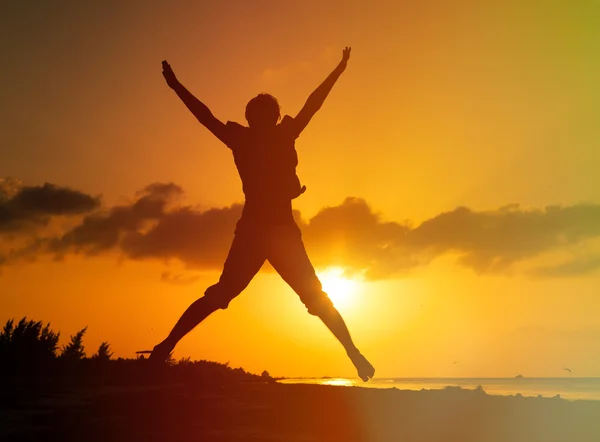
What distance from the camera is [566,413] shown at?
1070 centimetres

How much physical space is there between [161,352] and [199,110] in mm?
3766

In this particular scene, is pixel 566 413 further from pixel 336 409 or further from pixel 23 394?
pixel 23 394

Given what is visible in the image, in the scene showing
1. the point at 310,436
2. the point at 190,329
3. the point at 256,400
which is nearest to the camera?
the point at 310,436

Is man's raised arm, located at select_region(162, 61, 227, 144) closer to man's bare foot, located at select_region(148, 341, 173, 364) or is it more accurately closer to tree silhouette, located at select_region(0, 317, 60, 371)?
man's bare foot, located at select_region(148, 341, 173, 364)

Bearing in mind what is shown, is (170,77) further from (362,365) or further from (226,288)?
(362,365)

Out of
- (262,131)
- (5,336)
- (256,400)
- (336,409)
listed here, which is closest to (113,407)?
(256,400)

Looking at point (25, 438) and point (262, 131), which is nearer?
point (25, 438)

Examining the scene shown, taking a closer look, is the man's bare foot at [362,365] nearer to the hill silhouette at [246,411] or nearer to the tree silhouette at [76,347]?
the hill silhouette at [246,411]

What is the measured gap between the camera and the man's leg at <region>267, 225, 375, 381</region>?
887 cm

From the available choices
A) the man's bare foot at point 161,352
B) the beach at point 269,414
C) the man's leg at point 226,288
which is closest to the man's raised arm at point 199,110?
the man's leg at point 226,288

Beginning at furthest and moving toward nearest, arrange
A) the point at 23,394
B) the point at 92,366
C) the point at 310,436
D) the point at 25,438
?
1. the point at 92,366
2. the point at 23,394
3. the point at 310,436
4. the point at 25,438

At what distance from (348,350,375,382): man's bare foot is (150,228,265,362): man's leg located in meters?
1.98

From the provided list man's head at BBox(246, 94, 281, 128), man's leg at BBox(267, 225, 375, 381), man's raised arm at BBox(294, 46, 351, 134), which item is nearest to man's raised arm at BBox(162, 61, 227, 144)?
man's head at BBox(246, 94, 281, 128)

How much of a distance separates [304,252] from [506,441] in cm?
388
